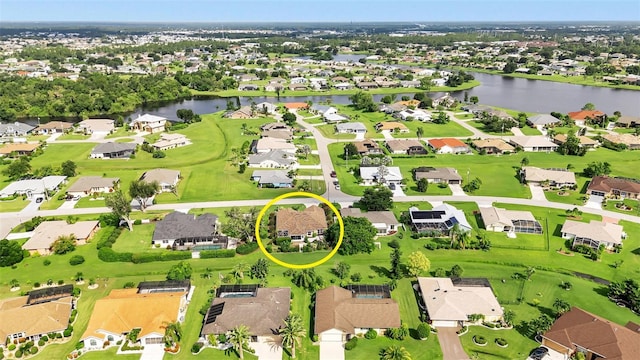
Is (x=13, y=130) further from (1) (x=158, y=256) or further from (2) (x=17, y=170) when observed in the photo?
(1) (x=158, y=256)

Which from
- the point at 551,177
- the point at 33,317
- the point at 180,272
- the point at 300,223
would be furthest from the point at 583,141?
the point at 33,317

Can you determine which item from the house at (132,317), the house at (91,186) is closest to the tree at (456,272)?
the house at (132,317)

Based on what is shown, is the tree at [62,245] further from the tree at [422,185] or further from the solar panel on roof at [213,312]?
the tree at [422,185]

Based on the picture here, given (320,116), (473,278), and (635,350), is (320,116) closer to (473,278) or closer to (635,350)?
(473,278)

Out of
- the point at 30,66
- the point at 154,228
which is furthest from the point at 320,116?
the point at 30,66

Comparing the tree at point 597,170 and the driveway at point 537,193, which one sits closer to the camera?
the driveway at point 537,193

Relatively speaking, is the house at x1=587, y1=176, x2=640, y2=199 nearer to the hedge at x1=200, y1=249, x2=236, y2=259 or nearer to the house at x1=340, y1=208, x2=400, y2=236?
the house at x1=340, y1=208, x2=400, y2=236

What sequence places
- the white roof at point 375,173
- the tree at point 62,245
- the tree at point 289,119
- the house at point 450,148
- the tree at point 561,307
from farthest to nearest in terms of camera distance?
the tree at point 289,119, the house at point 450,148, the white roof at point 375,173, the tree at point 62,245, the tree at point 561,307

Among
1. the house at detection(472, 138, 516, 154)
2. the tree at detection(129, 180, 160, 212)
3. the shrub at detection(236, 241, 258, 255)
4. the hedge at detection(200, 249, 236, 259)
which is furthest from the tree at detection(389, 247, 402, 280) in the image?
the house at detection(472, 138, 516, 154)
